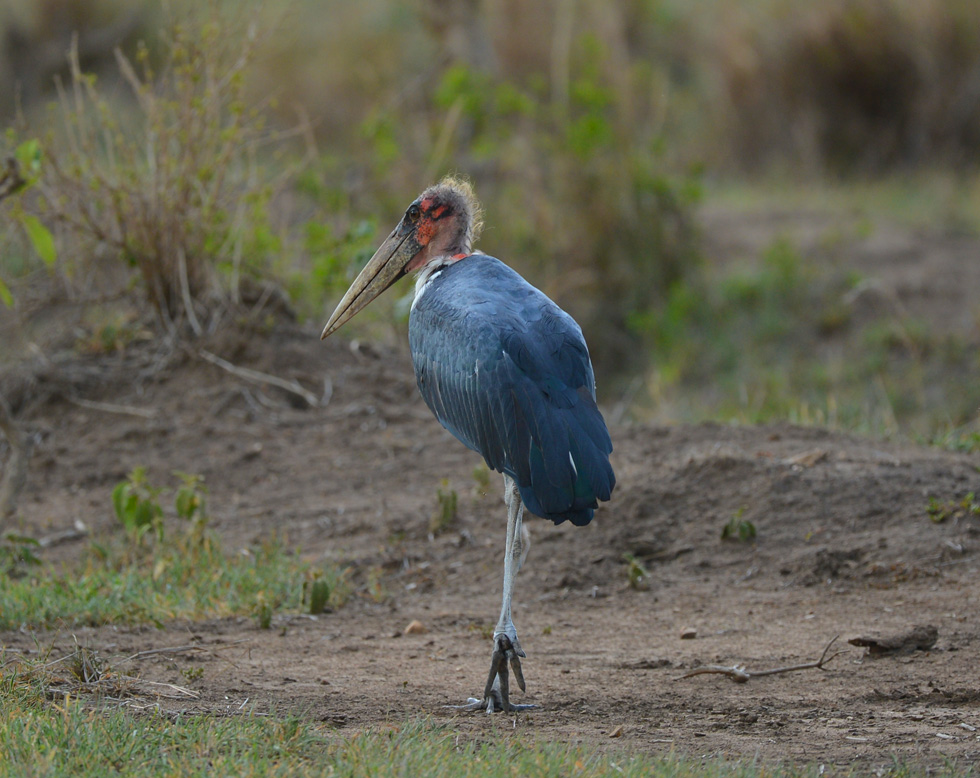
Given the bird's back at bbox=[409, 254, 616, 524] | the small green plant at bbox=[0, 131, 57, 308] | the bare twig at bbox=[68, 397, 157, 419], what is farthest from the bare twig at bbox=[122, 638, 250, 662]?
the bare twig at bbox=[68, 397, 157, 419]

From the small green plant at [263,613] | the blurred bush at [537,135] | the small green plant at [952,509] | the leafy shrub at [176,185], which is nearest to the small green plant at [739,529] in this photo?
the small green plant at [952,509]

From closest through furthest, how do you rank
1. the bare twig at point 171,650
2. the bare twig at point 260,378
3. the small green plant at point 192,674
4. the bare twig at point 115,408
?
the small green plant at point 192,674, the bare twig at point 171,650, the bare twig at point 115,408, the bare twig at point 260,378

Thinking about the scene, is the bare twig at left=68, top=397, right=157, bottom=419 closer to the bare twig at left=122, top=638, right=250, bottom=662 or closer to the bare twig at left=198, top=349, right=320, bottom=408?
the bare twig at left=198, top=349, right=320, bottom=408

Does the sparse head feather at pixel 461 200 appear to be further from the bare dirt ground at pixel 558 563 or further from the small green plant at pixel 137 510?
the small green plant at pixel 137 510

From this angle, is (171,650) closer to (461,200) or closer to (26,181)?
(461,200)

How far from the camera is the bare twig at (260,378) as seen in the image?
22.0ft

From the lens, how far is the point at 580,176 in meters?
10.1

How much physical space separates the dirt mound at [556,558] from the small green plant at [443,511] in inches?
1.7

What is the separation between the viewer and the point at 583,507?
3.52 metres

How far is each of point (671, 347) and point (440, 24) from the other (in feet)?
14.3

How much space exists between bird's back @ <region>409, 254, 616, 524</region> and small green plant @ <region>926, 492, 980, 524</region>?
201cm

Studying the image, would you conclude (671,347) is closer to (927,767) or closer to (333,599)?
(333,599)

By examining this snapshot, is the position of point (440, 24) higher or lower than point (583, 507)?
higher

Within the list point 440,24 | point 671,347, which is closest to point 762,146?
point 440,24
